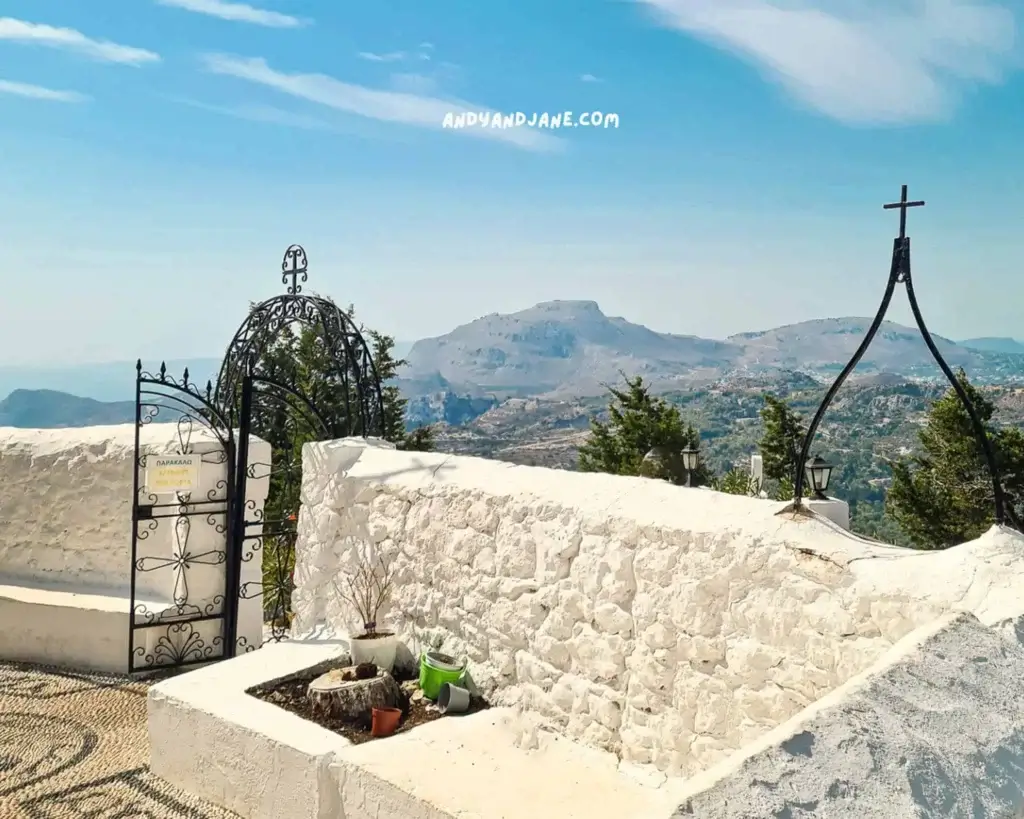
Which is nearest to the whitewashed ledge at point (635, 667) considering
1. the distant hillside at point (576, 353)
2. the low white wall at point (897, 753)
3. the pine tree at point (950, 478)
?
the low white wall at point (897, 753)

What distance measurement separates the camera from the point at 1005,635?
2.72 metres

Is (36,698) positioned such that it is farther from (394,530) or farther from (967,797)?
(967,797)

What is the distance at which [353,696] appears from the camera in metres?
4.70

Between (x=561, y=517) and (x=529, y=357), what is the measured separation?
130 m

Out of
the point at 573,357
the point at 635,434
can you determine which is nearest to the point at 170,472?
the point at 635,434

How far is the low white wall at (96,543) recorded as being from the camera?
6.66 metres

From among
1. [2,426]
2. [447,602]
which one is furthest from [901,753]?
[2,426]

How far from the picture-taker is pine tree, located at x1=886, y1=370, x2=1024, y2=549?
59.6 ft

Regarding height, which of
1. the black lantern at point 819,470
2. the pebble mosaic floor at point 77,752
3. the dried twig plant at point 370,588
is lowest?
the pebble mosaic floor at point 77,752

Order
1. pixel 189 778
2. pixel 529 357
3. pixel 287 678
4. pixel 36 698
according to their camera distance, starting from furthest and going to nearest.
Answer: pixel 529 357 < pixel 36 698 < pixel 287 678 < pixel 189 778

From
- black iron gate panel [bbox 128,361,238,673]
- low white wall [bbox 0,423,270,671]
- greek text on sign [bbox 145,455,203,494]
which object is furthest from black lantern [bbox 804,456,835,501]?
greek text on sign [bbox 145,455,203,494]

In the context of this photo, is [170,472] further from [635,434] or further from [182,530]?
[635,434]

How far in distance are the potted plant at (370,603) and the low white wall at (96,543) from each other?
62.9 inches

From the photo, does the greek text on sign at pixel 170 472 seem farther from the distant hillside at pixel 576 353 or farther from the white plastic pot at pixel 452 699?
the distant hillside at pixel 576 353
